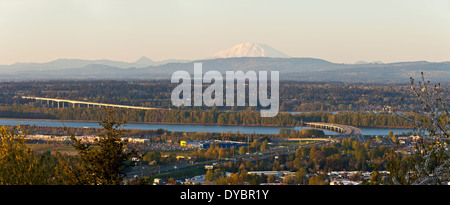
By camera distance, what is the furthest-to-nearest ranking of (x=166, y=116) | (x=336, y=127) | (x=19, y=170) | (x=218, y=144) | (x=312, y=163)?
1. (x=166, y=116)
2. (x=336, y=127)
3. (x=218, y=144)
4. (x=312, y=163)
5. (x=19, y=170)

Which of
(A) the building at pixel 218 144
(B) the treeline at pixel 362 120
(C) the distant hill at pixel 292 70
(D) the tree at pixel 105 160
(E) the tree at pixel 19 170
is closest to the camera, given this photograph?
(E) the tree at pixel 19 170

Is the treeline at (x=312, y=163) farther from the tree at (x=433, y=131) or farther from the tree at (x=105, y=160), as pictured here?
the tree at (x=433, y=131)

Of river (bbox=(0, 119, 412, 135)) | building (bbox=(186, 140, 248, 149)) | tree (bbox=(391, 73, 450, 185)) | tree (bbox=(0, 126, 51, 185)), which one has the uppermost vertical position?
tree (bbox=(391, 73, 450, 185))

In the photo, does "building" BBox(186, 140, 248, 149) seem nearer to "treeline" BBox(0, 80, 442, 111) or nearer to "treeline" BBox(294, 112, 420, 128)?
"treeline" BBox(294, 112, 420, 128)

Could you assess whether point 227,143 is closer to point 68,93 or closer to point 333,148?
point 333,148

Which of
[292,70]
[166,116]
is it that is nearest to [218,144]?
[166,116]

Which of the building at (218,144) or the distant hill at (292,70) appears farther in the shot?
the distant hill at (292,70)

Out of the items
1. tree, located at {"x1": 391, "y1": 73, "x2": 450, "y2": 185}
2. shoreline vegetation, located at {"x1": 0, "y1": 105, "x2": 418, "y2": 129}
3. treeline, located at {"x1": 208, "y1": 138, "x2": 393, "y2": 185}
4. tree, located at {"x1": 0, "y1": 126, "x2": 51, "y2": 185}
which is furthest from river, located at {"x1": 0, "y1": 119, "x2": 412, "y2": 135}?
tree, located at {"x1": 391, "y1": 73, "x2": 450, "y2": 185}

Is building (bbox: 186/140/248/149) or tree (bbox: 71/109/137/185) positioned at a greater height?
tree (bbox: 71/109/137/185)

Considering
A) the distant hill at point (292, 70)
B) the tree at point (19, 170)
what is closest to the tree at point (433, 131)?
the tree at point (19, 170)

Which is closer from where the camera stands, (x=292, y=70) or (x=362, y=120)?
(x=362, y=120)

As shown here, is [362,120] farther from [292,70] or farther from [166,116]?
[292,70]

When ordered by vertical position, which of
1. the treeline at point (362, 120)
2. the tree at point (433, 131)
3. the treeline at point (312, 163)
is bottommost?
the treeline at point (362, 120)
